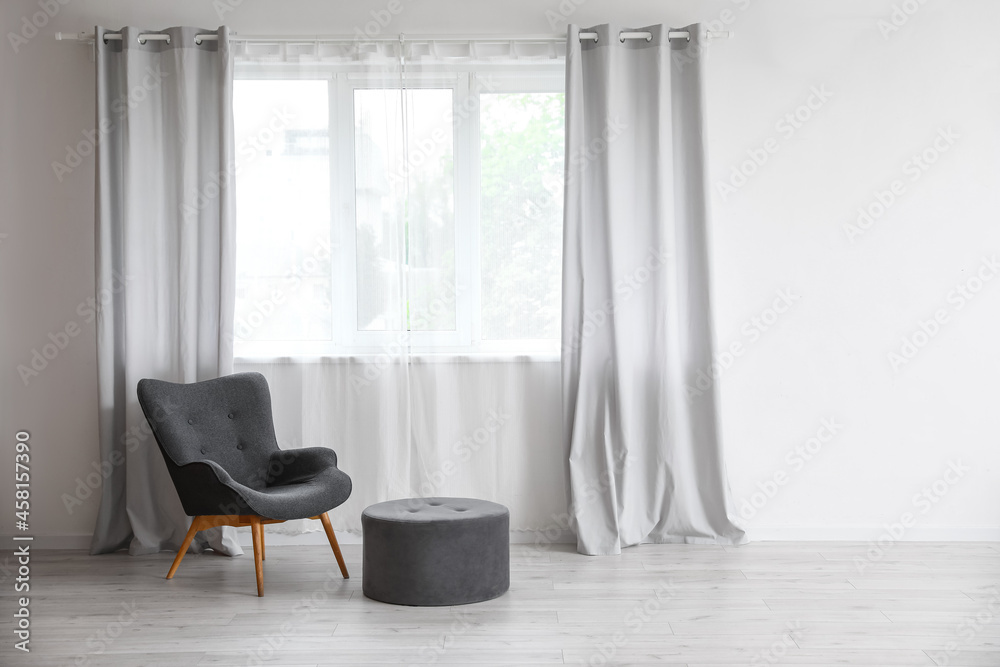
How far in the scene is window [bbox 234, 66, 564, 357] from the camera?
3879mm

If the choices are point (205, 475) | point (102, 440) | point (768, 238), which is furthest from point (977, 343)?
point (102, 440)

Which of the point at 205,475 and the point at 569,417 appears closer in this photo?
the point at 205,475

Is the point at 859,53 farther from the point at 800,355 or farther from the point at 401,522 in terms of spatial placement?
the point at 401,522

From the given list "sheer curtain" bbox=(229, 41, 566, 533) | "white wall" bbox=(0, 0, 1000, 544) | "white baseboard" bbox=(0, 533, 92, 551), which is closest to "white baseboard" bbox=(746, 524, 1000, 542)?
"white wall" bbox=(0, 0, 1000, 544)

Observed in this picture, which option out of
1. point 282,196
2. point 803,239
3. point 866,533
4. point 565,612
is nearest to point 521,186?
point 282,196

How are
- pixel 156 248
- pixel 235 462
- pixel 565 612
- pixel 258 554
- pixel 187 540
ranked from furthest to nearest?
1. pixel 156 248
2. pixel 235 462
3. pixel 187 540
4. pixel 258 554
5. pixel 565 612

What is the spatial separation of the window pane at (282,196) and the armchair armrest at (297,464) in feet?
2.19

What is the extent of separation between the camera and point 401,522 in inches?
119

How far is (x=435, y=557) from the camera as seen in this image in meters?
3.02

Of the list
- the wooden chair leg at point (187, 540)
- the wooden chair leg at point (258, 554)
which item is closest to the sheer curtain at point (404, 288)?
the wooden chair leg at point (187, 540)

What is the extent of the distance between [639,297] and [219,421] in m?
1.90

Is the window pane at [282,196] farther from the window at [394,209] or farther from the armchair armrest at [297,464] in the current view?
the armchair armrest at [297,464]

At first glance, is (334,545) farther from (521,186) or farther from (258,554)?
(521,186)

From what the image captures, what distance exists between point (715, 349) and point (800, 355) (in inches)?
17.3
